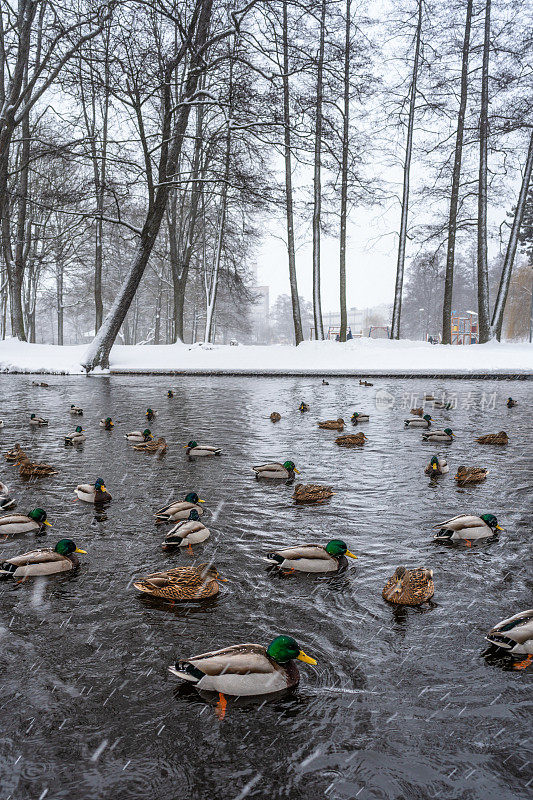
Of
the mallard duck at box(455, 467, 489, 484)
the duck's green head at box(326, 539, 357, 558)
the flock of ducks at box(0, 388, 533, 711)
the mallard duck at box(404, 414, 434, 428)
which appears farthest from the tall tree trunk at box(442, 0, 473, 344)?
the duck's green head at box(326, 539, 357, 558)

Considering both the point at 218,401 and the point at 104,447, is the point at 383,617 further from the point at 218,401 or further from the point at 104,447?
the point at 218,401

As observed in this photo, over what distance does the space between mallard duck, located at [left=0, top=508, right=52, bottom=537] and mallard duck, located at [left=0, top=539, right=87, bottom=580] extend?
3.01 feet

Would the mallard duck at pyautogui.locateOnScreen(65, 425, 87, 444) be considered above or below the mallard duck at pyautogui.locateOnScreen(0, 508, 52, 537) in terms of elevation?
above

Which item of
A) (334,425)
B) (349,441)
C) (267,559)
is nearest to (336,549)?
(267,559)

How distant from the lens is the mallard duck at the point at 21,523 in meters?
6.01

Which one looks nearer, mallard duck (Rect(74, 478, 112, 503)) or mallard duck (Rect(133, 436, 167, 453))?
mallard duck (Rect(74, 478, 112, 503))

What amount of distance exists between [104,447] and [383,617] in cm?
762

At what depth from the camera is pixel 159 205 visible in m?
23.7

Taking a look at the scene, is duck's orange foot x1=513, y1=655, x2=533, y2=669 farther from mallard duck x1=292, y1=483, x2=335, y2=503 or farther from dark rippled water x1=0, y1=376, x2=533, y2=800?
mallard duck x1=292, y1=483, x2=335, y2=503

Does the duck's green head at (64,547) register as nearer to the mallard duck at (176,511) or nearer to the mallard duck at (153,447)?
the mallard duck at (176,511)

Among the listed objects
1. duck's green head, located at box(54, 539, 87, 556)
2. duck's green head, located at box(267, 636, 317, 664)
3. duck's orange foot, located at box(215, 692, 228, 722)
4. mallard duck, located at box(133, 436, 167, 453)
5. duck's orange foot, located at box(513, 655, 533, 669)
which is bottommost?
duck's orange foot, located at box(215, 692, 228, 722)

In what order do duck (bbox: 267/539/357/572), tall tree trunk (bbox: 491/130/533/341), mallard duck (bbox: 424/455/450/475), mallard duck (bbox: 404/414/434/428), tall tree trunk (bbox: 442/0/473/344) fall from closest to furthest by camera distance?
duck (bbox: 267/539/357/572), mallard duck (bbox: 424/455/450/475), mallard duck (bbox: 404/414/434/428), tall tree trunk (bbox: 491/130/533/341), tall tree trunk (bbox: 442/0/473/344)

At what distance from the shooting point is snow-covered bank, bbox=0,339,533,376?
26.7m

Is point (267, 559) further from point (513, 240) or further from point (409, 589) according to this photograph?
point (513, 240)
